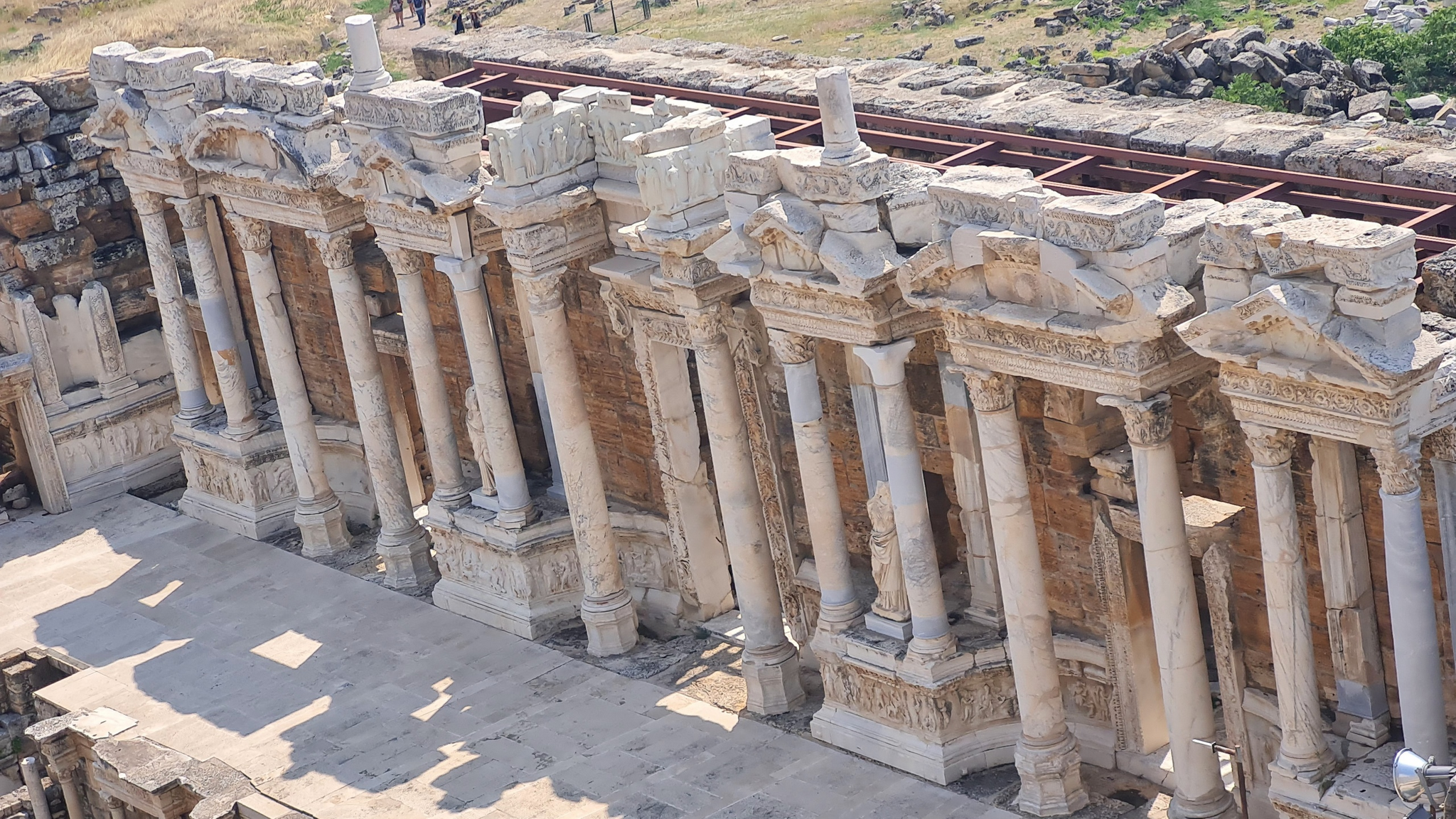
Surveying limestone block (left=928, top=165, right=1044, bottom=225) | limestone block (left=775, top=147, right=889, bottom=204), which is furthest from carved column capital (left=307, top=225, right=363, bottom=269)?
limestone block (left=928, top=165, right=1044, bottom=225)

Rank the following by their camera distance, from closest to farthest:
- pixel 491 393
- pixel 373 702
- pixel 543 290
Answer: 1. pixel 543 290
2. pixel 373 702
3. pixel 491 393

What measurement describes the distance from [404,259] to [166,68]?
4324 mm

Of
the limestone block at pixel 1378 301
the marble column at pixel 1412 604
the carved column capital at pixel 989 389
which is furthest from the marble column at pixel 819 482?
the limestone block at pixel 1378 301

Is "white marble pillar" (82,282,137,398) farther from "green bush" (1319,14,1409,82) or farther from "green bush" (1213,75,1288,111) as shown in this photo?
"green bush" (1319,14,1409,82)

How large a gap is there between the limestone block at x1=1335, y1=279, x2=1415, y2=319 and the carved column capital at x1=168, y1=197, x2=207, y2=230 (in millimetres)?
15455

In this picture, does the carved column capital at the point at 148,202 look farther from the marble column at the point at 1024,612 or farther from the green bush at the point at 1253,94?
the green bush at the point at 1253,94

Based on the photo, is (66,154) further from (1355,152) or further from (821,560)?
(1355,152)

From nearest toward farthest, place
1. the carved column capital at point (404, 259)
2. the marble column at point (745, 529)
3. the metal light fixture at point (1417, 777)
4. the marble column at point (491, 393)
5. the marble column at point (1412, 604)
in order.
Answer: the metal light fixture at point (1417, 777)
the marble column at point (1412, 604)
the marble column at point (745, 529)
the marble column at point (491, 393)
the carved column capital at point (404, 259)

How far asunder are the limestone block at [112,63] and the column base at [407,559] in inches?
247

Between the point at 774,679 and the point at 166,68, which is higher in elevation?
the point at 166,68

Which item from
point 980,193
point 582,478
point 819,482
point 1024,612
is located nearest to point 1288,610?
point 1024,612

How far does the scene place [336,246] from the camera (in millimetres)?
23359

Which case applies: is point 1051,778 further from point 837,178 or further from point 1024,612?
point 837,178

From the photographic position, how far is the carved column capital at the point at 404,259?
2231cm
